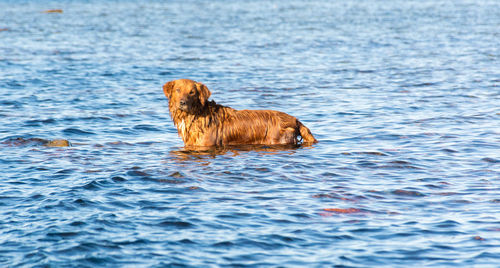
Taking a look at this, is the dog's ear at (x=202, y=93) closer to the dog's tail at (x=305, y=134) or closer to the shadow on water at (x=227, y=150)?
the shadow on water at (x=227, y=150)

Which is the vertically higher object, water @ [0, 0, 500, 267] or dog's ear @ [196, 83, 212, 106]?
dog's ear @ [196, 83, 212, 106]

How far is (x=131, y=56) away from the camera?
110ft

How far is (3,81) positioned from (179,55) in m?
11.0

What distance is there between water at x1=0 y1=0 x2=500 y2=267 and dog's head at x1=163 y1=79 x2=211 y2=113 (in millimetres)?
980

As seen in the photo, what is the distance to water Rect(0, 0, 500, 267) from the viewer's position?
8688 millimetres

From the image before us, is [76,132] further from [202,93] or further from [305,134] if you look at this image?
[305,134]

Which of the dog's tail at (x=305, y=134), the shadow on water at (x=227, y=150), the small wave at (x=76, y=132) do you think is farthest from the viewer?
the small wave at (x=76, y=132)

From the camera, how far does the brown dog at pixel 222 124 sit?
14062 mm

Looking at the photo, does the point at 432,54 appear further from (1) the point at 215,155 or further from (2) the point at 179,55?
(1) the point at 215,155

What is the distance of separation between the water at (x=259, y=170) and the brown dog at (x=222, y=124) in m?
0.37

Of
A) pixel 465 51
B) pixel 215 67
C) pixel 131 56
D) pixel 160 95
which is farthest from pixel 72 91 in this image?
pixel 465 51

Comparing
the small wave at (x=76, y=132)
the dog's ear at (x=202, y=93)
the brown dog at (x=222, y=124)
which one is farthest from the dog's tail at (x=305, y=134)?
the small wave at (x=76, y=132)

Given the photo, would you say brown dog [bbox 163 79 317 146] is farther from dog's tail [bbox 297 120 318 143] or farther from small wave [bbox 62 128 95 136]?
small wave [bbox 62 128 95 136]

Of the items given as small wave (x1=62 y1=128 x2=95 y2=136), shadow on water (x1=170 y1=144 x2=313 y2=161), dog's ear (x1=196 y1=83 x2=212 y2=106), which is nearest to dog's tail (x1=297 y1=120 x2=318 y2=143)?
shadow on water (x1=170 y1=144 x2=313 y2=161)
